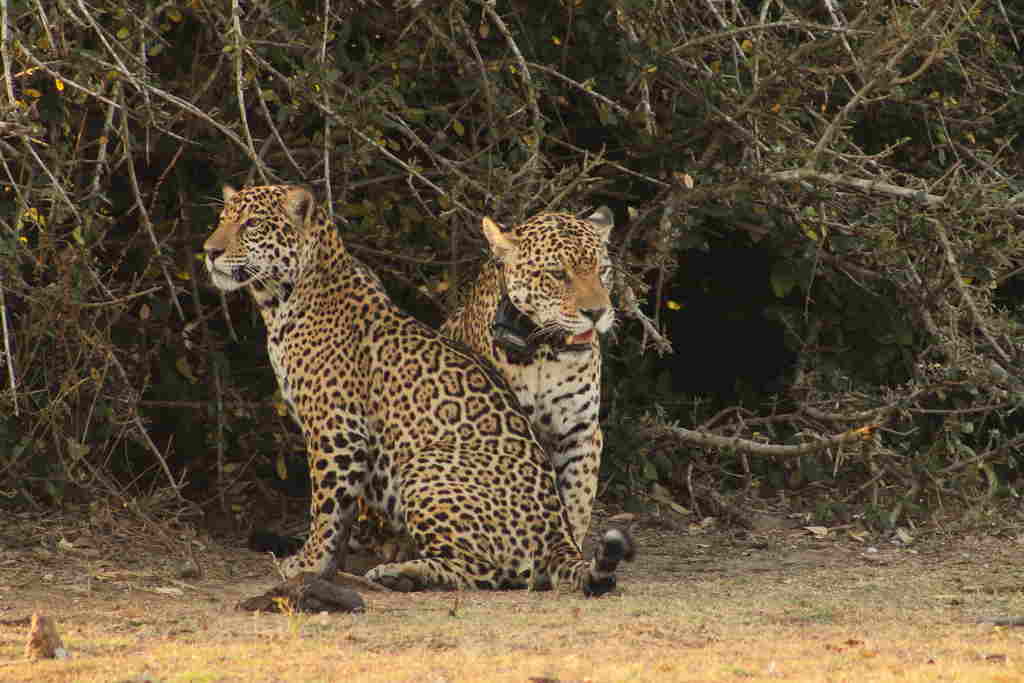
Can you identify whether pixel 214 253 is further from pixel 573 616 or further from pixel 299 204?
pixel 573 616

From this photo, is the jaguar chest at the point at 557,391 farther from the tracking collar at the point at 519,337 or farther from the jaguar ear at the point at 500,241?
the jaguar ear at the point at 500,241

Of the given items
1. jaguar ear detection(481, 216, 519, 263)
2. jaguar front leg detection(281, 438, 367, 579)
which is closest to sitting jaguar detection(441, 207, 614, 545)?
jaguar ear detection(481, 216, 519, 263)

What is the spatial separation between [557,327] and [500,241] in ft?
1.60

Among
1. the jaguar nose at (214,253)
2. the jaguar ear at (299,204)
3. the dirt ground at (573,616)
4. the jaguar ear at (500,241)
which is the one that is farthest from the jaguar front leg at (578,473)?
the jaguar nose at (214,253)

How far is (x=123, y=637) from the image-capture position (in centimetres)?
575

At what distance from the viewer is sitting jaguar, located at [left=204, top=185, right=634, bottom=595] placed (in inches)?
276

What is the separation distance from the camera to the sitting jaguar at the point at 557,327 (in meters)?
7.22

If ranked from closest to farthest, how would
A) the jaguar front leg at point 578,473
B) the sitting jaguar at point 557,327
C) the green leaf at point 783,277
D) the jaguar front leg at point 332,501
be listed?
1. the sitting jaguar at point 557,327
2. the jaguar front leg at point 332,501
3. the jaguar front leg at point 578,473
4. the green leaf at point 783,277

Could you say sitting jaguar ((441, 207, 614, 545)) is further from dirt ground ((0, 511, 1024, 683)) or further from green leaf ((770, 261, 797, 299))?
green leaf ((770, 261, 797, 299))

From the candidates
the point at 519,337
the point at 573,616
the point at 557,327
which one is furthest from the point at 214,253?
the point at 573,616

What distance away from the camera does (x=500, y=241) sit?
746 cm

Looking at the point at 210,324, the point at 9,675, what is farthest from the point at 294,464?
the point at 9,675

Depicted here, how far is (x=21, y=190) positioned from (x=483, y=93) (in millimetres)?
2289

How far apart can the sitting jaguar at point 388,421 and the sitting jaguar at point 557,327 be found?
15 centimetres
